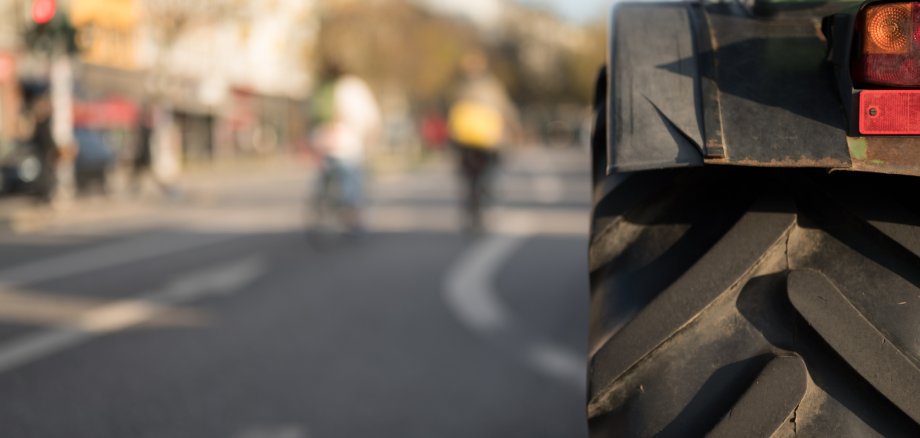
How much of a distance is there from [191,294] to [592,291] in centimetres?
659

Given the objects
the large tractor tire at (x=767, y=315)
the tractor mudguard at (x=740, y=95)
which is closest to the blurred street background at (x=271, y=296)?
the large tractor tire at (x=767, y=315)

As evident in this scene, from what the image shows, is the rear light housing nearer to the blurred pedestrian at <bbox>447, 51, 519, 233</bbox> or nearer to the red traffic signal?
the blurred pedestrian at <bbox>447, 51, 519, 233</bbox>

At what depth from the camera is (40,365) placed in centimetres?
601

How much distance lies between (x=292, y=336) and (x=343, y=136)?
19.9 ft

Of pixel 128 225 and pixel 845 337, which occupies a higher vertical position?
pixel 845 337

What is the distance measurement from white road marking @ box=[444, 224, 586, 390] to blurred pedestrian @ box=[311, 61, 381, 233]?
4.82 ft

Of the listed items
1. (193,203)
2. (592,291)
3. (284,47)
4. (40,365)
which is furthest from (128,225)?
(284,47)

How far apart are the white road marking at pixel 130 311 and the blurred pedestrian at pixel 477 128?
3.26 meters

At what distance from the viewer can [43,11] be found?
62.3 ft

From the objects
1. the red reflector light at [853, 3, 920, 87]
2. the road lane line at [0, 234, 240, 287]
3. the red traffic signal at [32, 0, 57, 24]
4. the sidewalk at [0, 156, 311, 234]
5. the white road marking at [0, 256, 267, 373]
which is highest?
the red traffic signal at [32, 0, 57, 24]

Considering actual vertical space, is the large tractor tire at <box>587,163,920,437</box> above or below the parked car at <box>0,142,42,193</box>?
above

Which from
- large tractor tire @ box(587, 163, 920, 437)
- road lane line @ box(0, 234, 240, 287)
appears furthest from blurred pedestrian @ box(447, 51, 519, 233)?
large tractor tire @ box(587, 163, 920, 437)

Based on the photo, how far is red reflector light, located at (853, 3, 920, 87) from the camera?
2.11 m

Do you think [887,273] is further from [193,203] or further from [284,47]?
[284,47]
